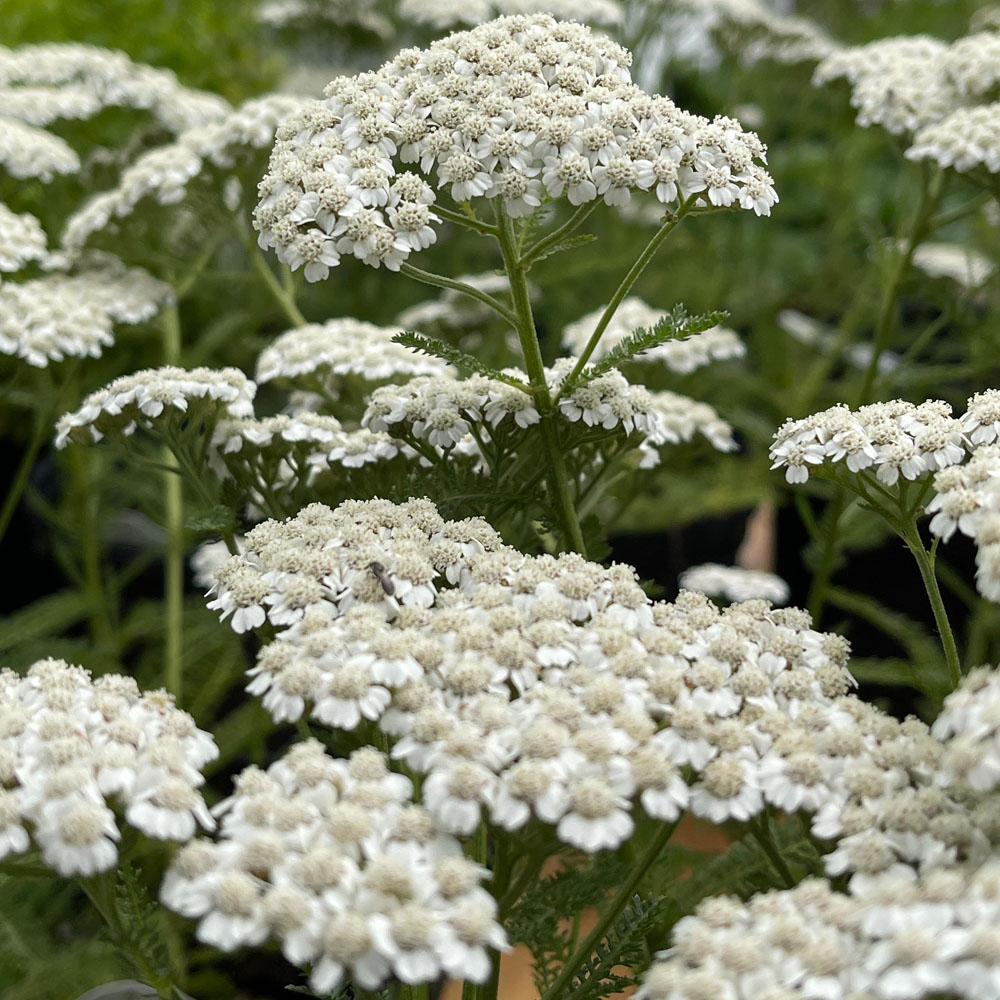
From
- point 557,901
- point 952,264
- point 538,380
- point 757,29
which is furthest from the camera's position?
point 757,29

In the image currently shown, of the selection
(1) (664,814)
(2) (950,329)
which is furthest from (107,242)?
(2) (950,329)

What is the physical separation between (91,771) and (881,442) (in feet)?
1.87

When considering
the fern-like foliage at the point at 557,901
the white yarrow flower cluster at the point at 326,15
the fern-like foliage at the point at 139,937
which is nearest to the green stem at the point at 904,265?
the fern-like foliage at the point at 557,901

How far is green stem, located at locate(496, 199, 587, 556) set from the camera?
836 millimetres

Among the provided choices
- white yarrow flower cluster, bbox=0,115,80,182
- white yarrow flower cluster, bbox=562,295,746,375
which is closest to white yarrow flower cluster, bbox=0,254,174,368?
white yarrow flower cluster, bbox=0,115,80,182

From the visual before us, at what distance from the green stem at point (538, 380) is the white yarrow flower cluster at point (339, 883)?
0.34m

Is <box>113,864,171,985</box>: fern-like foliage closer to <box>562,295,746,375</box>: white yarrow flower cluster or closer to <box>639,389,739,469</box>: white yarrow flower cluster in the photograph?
<box>639,389,739,469</box>: white yarrow flower cluster

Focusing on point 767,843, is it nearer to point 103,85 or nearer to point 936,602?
point 936,602

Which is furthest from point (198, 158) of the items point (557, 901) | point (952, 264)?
point (952, 264)

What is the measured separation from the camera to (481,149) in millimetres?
772

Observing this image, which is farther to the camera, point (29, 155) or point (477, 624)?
point (29, 155)

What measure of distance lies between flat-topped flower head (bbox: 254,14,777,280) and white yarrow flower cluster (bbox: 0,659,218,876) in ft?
1.09

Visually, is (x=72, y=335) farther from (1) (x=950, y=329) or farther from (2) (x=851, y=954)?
(1) (x=950, y=329)

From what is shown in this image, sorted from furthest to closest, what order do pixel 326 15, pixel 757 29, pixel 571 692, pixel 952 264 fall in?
pixel 326 15
pixel 757 29
pixel 952 264
pixel 571 692
